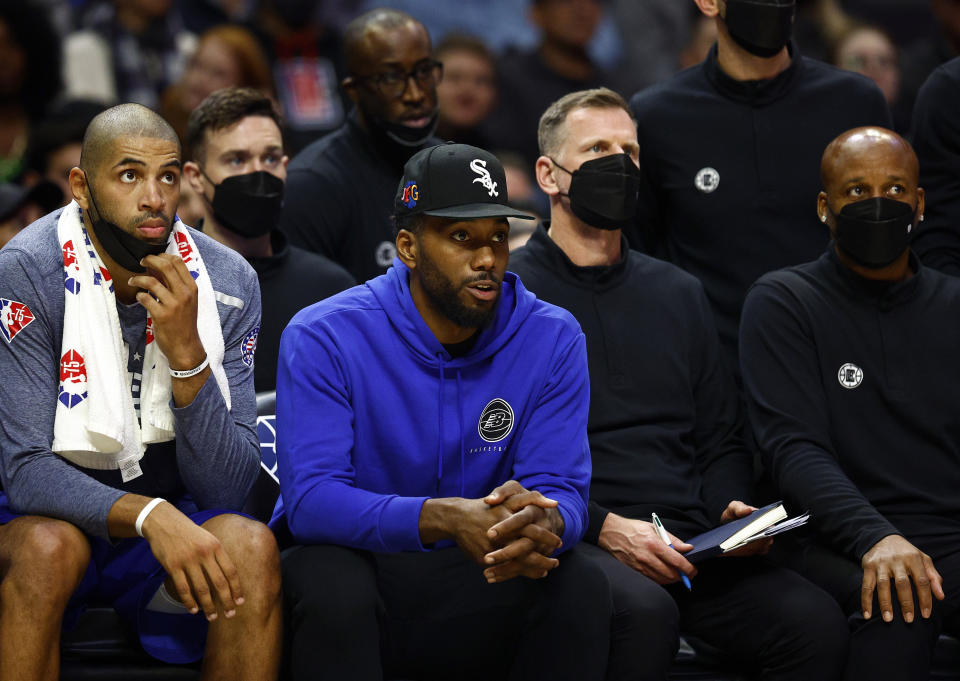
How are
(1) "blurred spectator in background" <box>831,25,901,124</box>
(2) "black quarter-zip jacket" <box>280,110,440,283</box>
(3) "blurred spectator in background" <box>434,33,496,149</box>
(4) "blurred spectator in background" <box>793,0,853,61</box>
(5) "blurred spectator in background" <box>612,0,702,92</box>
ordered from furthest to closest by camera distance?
1. (5) "blurred spectator in background" <box>612,0,702,92</box>
2. (4) "blurred spectator in background" <box>793,0,853,61</box>
3. (1) "blurred spectator in background" <box>831,25,901,124</box>
4. (3) "blurred spectator in background" <box>434,33,496,149</box>
5. (2) "black quarter-zip jacket" <box>280,110,440,283</box>

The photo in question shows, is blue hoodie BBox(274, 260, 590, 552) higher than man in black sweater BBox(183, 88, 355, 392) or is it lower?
lower

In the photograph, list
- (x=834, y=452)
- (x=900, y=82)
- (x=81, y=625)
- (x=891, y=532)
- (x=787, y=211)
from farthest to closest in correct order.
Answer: (x=900, y=82) < (x=787, y=211) < (x=834, y=452) < (x=891, y=532) < (x=81, y=625)

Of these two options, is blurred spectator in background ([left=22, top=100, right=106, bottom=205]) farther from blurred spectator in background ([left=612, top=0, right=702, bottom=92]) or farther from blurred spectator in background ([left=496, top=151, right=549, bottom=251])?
blurred spectator in background ([left=612, top=0, right=702, bottom=92])

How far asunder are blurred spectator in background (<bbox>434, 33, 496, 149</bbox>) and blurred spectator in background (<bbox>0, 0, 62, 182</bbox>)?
1.80 meters

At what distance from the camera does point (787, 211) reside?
4531mm

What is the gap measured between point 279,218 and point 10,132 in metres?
2.11

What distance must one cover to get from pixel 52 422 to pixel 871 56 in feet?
15.4

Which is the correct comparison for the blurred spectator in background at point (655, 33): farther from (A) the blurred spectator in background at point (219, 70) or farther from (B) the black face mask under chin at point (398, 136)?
(B) the black face mask under chin at point (398, 136)

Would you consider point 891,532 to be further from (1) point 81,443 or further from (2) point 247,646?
(1) point 81,443

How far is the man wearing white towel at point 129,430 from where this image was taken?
10.2 ft

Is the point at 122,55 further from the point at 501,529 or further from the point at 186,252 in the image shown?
the point at 501,529

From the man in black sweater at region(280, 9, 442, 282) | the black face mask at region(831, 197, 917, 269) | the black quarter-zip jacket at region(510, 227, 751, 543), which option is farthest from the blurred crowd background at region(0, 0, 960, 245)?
the black face mask at region(831, 197, 917, 269)

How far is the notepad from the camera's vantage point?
351 centimetres

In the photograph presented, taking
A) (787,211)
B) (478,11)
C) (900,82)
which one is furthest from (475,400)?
(478,11)
